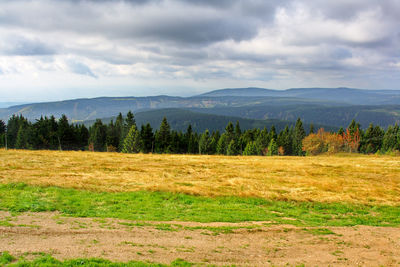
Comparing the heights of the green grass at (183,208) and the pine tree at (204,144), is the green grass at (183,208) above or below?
above

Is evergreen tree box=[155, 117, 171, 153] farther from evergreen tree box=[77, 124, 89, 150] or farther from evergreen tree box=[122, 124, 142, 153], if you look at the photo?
evergreen tree box=[77, 124, 89, 150]

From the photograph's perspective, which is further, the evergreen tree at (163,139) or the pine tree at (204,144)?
the pine tree at (204,144)

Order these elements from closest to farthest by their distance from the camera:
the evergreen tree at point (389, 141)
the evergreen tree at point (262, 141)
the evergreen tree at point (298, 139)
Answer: the evergreen tree at point (262, 141) → the evergreen tree at point (389, 141) → the evergreen tree at point (298, 139)

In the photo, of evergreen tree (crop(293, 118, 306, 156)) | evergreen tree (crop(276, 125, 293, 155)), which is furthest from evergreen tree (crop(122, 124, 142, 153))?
evergreen tree (crop(293, 118, 306, 156))

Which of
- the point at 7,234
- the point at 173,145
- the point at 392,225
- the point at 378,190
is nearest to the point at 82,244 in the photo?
the point at 7,234

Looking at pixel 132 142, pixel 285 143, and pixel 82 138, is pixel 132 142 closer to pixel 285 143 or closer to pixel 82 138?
pixel 82 138

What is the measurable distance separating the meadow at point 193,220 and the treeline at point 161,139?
166 feet

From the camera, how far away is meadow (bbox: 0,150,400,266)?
9.52 meters

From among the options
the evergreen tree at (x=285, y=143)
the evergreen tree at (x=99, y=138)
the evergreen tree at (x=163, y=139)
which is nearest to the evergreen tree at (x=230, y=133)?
the evergreen tree at (x=285, y=143)

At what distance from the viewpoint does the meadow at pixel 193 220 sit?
952cm

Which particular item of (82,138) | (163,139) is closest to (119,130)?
(82,138)

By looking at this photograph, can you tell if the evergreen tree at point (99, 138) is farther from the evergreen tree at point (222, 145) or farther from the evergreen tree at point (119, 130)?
the evergreen tree at point (222, 145)

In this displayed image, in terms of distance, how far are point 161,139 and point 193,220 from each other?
64635 mm

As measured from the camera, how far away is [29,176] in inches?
904
